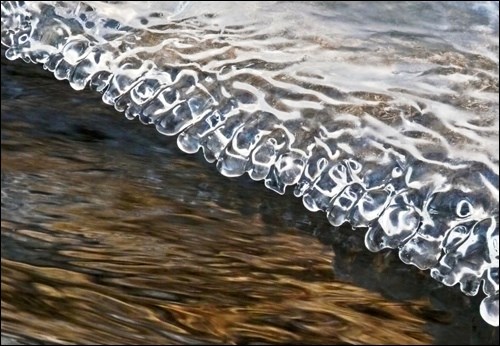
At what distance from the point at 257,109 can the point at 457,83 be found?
0.12 meters

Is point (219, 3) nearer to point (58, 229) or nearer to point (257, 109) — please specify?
point (257, 109)

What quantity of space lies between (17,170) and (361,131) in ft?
0.79

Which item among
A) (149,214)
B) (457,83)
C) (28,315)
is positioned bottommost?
(28,315)

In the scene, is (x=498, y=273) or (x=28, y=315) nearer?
(x=498, y=273)

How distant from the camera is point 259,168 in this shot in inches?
18.4

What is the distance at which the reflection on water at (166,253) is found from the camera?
463 mm

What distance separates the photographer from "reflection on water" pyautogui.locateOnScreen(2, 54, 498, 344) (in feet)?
1.52

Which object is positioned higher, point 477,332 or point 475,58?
point 475,58

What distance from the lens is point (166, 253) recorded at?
497 mm

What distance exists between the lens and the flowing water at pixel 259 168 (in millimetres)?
444

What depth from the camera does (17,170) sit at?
1.75 ft

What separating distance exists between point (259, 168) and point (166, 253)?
9cm

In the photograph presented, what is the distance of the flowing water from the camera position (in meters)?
0.44

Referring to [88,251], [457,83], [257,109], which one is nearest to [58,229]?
[88,251]
